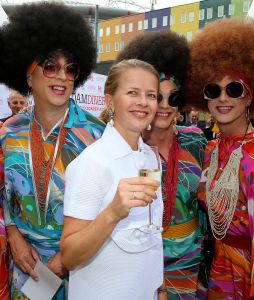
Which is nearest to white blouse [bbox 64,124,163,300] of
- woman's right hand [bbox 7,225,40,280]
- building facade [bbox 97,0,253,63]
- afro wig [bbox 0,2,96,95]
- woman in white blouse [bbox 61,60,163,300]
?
woman in white blouse [bbox 61,60,163,300]

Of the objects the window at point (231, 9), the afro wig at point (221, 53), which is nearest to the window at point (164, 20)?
the window at point (231, 9)

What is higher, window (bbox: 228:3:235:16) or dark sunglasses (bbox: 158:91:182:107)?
window (bbox: 228:3:235:16)

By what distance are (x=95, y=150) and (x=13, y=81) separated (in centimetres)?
174

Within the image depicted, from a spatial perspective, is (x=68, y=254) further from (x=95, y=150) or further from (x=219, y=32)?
(x=219, y=32)

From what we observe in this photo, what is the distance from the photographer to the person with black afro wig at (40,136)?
2.63 m

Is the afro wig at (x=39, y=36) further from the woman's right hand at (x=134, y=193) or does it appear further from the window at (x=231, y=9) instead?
the window at (x=231, y=9)

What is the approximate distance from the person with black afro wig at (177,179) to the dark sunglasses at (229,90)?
0.28 meters

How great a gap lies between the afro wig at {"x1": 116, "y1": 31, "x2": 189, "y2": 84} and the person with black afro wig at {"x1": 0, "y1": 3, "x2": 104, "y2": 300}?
1.68 feet

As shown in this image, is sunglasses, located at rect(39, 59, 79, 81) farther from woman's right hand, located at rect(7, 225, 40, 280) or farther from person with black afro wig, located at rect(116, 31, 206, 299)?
woman's right hand, located at rect(7, 225, 40, 280)

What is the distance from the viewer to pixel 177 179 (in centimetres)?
300

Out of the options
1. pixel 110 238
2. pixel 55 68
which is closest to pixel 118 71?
pixel 55 68

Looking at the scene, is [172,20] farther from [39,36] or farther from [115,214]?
[115,214]

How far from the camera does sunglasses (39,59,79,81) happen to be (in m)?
2.80

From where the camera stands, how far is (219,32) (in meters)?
3.13
